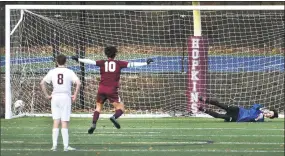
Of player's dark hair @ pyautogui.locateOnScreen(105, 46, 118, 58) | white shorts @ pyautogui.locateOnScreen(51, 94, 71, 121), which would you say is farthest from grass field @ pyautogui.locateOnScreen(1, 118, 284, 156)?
player's dark hair @ pyautogui.locateOnScreen(105, 46, 118, 58)

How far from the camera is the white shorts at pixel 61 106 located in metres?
11.9

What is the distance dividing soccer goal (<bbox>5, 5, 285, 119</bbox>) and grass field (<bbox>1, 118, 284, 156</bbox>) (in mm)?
2037

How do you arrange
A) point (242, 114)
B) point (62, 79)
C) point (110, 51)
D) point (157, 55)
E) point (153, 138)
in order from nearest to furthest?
point (62, 79)
point (153, 138)
point (110, 51)
point (242, 114)
point (157, 55)

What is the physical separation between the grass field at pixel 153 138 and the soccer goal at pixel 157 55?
2.04 metres

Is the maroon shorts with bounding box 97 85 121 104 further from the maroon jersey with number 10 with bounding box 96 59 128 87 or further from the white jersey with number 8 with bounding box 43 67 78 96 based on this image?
the white jersey with number 8 with bounding box 43 67 78 96

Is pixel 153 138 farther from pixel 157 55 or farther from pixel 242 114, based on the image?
pixel 157 55

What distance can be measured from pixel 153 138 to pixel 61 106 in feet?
8.23

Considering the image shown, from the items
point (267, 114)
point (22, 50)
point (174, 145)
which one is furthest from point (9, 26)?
point (174, 145)

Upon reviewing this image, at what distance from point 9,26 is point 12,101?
1.61 m

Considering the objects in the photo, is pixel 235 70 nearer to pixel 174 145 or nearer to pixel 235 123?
pixel 235 123

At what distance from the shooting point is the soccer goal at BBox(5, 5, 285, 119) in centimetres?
1996

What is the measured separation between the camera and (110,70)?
48.1ft

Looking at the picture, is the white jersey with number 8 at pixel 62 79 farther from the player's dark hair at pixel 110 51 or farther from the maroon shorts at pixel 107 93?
the maroon shorts at pixel 107 93


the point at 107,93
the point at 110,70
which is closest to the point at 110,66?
the point at 110,70
